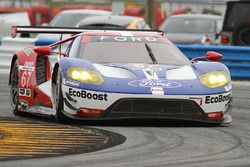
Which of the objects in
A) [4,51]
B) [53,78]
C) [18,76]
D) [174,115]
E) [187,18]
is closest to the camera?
[174,115]

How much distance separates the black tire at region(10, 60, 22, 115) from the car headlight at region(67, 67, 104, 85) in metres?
1.75

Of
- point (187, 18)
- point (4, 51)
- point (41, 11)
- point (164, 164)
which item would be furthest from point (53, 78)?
point (41, 11)

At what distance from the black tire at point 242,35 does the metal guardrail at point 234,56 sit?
291cm

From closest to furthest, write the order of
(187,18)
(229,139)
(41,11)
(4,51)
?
(229,139) → (4,51) → (187,18) → (41,11)

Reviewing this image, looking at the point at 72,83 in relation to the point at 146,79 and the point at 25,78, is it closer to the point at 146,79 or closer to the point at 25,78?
the point at 146,79

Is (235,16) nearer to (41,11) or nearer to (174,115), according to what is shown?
(174,115)

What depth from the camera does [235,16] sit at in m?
24.1

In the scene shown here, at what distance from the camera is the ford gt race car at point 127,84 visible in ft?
34.4

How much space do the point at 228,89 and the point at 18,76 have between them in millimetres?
2915

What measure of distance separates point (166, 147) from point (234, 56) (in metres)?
10.6

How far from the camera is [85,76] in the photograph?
417 inches

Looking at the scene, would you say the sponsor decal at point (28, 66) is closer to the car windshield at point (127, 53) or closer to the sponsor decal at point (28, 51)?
the sponsor decal at point (28, 51)

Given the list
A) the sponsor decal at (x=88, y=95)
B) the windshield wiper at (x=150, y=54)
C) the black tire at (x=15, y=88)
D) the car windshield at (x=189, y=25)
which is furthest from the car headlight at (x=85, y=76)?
the car windshield at (x=189, y=25)

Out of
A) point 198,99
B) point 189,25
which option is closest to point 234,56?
point 189,25
